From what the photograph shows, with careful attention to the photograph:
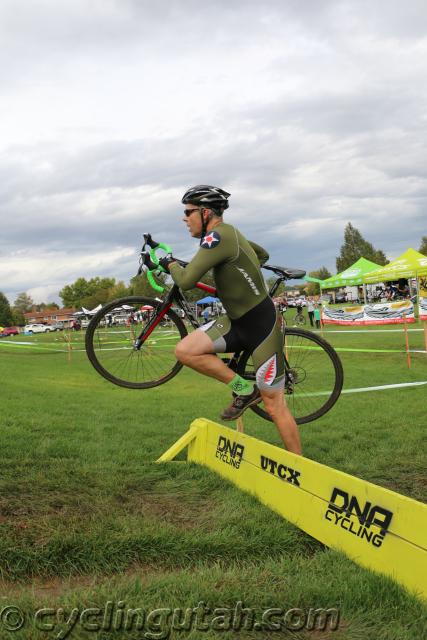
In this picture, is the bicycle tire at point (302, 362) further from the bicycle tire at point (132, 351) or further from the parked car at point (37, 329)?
the parked car at point (37, 329)

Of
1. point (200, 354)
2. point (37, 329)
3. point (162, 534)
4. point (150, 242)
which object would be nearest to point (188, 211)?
point (150, 242)

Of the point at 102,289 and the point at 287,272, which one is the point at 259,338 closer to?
the point at 287,272

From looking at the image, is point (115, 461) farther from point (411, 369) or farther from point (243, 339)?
point (411, 369)

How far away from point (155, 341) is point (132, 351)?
306 millimetres

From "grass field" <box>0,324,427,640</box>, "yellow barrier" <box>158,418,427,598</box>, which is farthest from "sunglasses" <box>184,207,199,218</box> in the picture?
"grass field" <box>0,324,427,640</box>

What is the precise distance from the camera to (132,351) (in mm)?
5637

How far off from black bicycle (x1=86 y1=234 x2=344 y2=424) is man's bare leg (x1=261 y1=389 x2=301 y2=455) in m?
0.40

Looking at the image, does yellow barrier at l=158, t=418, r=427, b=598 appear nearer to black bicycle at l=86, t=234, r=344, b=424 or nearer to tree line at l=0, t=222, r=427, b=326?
black bicycle at l=86, t=234, r=344, b=424

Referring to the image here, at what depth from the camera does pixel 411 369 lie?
589 inches

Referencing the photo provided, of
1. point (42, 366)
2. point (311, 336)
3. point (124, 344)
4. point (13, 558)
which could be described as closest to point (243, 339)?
point (311, 336)

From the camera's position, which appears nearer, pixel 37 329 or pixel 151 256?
pixel 151 256

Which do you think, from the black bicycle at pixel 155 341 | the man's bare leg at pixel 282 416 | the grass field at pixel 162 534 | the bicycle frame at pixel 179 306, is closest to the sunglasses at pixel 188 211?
the black bicycle at pixel 155 341

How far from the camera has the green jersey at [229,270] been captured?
4.46 metres

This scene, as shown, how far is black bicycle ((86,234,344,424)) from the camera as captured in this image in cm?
529
